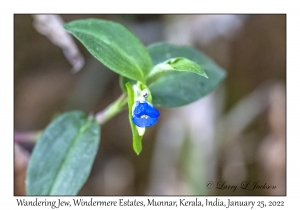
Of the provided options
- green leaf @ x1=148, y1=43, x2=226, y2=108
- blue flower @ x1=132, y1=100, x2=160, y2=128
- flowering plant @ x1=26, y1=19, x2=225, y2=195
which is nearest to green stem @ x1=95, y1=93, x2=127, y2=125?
flowering plant @ x1=26, y1=19, x2=225, y2=195

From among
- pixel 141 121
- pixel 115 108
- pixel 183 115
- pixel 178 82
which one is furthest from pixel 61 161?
pixel 183 115

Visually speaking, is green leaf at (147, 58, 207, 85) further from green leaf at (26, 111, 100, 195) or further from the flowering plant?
green leaf at (26, 111, 100, 195)

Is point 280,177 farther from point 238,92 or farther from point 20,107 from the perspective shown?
point 20,107

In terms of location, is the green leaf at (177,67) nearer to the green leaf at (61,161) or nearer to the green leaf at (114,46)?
the green leaf at (114,46)

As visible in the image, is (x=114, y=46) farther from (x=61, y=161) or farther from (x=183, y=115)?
(x=183, y=115)
